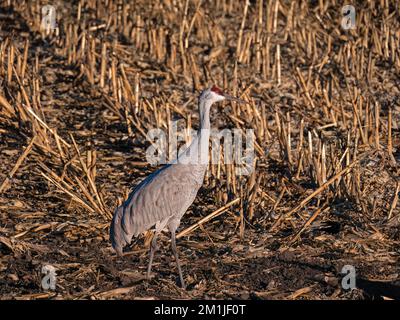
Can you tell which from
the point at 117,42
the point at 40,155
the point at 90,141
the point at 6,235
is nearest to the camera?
the point at 6,235

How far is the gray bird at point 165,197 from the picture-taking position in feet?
19.8

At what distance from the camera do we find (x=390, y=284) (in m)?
5.87

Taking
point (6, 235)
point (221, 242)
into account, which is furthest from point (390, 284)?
point (6, 235)

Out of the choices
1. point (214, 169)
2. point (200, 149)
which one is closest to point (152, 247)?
point (200, 149)

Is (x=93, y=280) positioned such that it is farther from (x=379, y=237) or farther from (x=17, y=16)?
(x=17, y=16)

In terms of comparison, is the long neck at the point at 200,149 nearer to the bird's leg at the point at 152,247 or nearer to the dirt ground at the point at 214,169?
the bird's leg at the point at 152,247

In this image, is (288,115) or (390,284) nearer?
(390,284)

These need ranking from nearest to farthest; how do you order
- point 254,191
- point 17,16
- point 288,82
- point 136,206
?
point 136,206, point 254,191, point 288,82, point 17,16

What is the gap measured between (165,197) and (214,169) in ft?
4.89

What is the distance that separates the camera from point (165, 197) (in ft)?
20.0

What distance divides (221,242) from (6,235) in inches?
58.9

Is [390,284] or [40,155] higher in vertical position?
[40,155]

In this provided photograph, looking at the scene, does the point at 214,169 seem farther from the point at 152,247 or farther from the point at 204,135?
the point at 152,247
